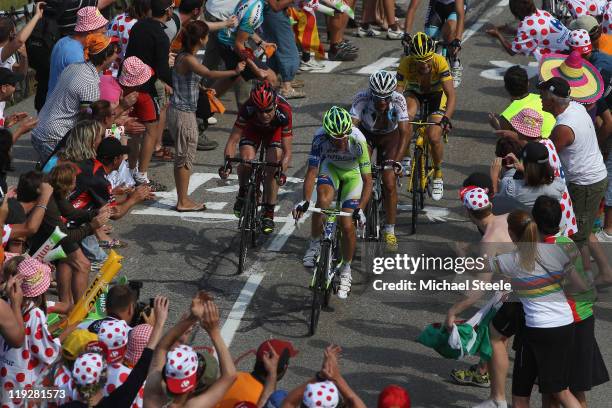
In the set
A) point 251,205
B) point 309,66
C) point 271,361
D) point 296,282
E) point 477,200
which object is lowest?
point 309,66

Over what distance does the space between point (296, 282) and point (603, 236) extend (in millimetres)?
3638

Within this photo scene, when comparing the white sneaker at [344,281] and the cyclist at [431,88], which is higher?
the cyclist at [431,88]

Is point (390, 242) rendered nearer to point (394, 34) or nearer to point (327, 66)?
point (327, 66)

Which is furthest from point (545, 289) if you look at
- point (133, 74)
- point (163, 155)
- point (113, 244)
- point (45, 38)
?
point (45, 38)

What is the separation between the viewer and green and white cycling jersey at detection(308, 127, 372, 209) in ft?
38.6

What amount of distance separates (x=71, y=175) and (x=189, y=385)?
13.1ft

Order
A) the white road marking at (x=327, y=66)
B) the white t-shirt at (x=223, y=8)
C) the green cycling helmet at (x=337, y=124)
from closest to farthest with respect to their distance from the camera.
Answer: the green cycling helmet at (x=337, y=124) < the white t-shirt at (x=223, y=8) < the white road marking at (x=327, y=66)

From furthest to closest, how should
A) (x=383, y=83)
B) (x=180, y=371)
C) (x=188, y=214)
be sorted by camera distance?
(x=188, y=214), (x=383, y=83), (x=180, y=371)

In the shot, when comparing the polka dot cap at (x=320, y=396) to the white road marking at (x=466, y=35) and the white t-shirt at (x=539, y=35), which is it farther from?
the white road marking at (x=466, y=35)

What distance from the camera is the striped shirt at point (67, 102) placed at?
13039 mm

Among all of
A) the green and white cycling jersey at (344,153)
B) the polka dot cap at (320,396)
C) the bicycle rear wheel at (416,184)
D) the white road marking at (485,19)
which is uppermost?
the polka dot cap at (320,396)

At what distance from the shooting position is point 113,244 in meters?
12.8

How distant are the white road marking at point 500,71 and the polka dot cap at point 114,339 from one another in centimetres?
1191

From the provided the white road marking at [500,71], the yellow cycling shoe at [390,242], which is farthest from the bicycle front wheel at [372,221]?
the white road marking at [500,71]
